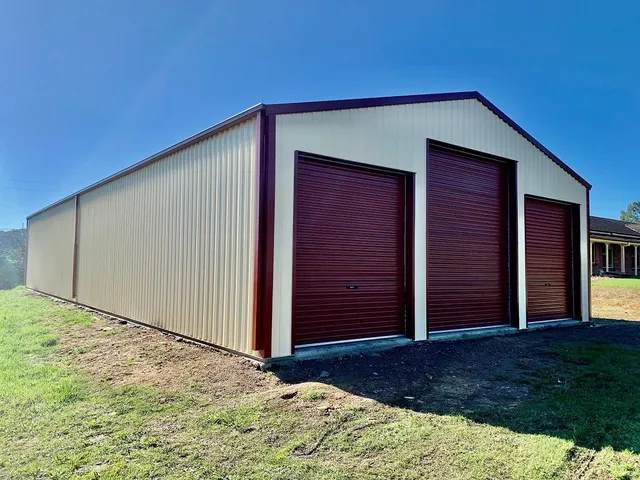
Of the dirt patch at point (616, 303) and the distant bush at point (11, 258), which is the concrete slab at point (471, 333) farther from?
the distant bush at point (11, 258)

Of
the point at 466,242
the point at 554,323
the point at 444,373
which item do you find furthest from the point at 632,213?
the point at 444,373

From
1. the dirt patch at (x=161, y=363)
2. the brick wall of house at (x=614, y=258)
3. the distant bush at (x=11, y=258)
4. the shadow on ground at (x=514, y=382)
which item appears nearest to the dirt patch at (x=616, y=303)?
the shadow on ground at (x=514, y=382)

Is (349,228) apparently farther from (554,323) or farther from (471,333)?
(554,323)

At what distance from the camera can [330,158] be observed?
683cm

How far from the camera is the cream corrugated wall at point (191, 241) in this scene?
620cm

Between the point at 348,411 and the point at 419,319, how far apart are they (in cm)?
393

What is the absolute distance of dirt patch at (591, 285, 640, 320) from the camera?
13.8 m

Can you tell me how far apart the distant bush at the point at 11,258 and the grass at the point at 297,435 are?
93.9 feet

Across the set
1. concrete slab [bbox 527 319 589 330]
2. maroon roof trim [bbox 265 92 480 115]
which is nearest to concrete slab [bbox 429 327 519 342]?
concrete slab [bbox 527 319 589 330]

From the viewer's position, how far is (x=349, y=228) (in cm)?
718

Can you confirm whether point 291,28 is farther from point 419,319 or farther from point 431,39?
point 419,319

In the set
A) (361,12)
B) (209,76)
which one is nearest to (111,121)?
(209,76)

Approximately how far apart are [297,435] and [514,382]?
3.36 meters

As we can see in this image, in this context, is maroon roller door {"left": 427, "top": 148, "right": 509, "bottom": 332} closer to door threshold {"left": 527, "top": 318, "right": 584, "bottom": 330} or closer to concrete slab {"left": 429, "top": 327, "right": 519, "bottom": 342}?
concrete slab {"left": 429, "top": 327, "right": 519, "bottom": 342}
